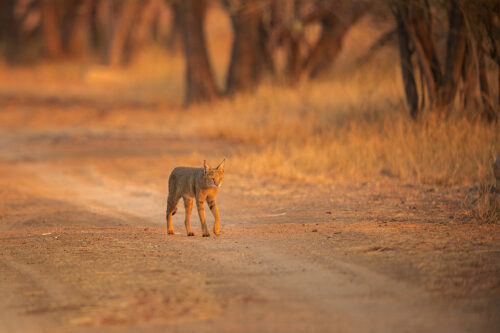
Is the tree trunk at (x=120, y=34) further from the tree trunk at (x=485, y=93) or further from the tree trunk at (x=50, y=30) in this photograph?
the tree trunk at (x=485, y=93)

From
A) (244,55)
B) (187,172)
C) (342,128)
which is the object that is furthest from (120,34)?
(187,172)

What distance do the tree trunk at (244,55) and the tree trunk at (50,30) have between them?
16150mm

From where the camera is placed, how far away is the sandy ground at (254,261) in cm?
450

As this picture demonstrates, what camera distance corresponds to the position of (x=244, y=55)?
18953mm

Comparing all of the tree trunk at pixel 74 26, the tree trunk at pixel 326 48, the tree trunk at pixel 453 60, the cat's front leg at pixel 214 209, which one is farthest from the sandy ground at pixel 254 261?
the tree trunk at pixel 74 26

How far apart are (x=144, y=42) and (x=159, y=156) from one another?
1979cm

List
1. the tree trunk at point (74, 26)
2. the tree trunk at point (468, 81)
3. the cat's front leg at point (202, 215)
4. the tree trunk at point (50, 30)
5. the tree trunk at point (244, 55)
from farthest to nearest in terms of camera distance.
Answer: the tree trunk at point (74, 26), the tree trunk at point (50, 30), the tree trunk at point (244, 55), the tree trunk at point (468, 81), the cat's front leg at point (202, 215)

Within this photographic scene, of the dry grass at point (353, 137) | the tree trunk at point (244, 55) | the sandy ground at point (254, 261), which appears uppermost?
the tree trunk at point (244, 55)

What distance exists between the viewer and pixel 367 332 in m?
4.20

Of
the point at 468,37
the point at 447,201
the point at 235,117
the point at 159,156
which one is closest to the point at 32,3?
the point at 235,117

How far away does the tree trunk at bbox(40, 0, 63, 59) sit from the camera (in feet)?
108

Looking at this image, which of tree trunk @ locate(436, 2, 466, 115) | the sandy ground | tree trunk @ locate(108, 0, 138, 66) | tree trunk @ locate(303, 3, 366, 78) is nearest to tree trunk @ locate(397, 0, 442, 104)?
tree trunk @ locate(436, 2, 466, 115)

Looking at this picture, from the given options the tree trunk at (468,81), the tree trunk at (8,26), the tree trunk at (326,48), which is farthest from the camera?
the tree trunk at (8,26)

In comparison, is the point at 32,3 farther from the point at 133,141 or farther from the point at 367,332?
the point at 367,332
